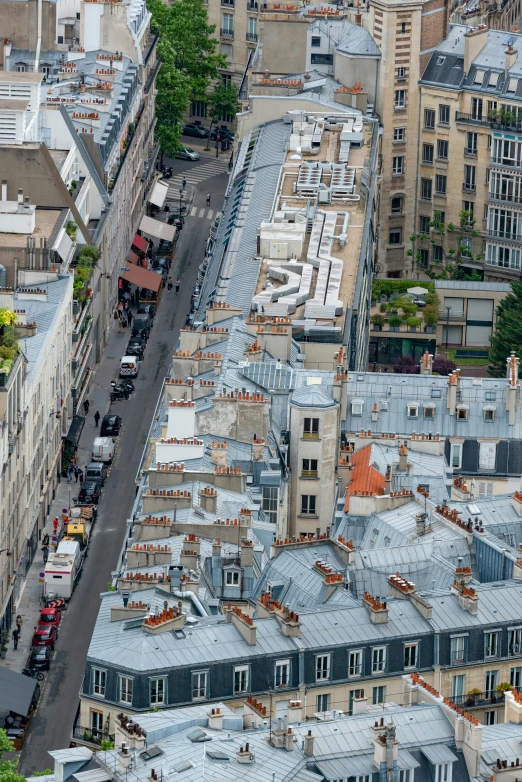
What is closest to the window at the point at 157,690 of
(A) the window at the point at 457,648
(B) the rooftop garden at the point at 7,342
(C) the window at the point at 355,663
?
(C) the window at the point at 355,663

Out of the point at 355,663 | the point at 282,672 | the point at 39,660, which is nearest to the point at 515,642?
the point at 355,663

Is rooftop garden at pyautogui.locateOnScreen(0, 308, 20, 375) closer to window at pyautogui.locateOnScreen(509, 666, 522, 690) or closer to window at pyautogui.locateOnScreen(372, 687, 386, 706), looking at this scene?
window at pyautogui.locateOnScreen(372, 687, 386, 706)

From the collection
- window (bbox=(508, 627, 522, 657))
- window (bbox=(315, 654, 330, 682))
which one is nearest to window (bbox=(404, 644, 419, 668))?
window (bbox=(315, 654, 330, 682))

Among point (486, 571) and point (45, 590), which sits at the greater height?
point (486, 571)

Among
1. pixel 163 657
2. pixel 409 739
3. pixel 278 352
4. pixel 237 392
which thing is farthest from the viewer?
pixel 278 352

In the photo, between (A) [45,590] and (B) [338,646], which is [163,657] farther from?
(A) [45,590]

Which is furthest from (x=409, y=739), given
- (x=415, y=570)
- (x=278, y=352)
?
(x=278, y=352)

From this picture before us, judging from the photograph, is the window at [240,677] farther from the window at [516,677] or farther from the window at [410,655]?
the window at [516,677]
